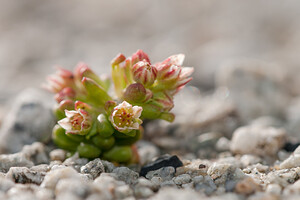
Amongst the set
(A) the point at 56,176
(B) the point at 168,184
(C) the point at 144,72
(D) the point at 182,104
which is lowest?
(B) the point at 168,184

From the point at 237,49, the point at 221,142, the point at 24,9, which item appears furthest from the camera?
the point at 24,9

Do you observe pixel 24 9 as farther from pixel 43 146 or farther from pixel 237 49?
pixel 43 146

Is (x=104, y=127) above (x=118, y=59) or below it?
below

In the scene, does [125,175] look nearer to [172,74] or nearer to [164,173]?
[164,173]

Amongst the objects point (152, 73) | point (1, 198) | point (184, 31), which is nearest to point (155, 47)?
point (184, 31)

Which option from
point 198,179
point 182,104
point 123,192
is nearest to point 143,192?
point 123,192

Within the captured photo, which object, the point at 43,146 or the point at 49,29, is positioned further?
the point at 49,29

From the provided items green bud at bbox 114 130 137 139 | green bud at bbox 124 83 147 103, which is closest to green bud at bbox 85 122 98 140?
green bud at bbox 114 130 137 139

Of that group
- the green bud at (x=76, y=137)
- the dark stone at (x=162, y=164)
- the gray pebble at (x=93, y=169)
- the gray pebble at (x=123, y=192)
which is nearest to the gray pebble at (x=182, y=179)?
the dark stone at (x=162, y=164)
